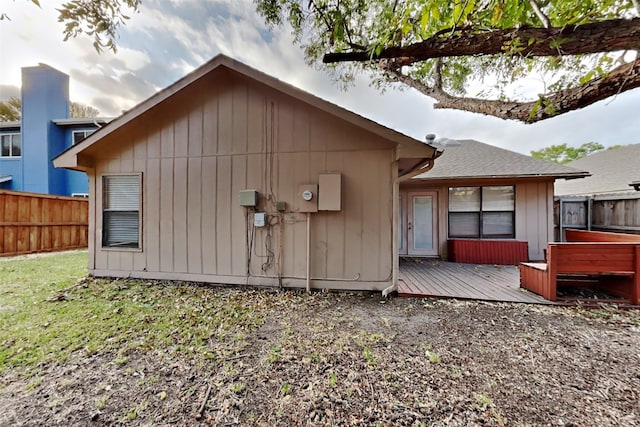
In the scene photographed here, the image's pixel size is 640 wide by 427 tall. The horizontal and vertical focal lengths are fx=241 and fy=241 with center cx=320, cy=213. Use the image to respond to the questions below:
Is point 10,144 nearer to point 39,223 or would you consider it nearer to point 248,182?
point 39,223

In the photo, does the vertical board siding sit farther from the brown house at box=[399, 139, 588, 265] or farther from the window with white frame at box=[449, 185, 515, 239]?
the window with white frame at box=[449, 185, 515, 239]

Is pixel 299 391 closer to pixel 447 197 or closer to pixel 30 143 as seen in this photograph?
pixel 447 197

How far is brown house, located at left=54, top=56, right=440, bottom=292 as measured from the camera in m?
4.08

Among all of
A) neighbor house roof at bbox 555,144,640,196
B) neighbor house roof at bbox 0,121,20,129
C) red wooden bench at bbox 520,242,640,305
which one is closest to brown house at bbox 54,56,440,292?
red wooden bench at bbox 520,242,640,305

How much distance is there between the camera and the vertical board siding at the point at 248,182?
13.5 ft

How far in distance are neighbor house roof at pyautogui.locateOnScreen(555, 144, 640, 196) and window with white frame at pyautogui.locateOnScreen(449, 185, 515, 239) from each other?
578 cm

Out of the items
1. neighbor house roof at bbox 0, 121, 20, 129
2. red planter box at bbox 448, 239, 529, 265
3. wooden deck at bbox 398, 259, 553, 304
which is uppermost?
neighbor house roof at bbox 0, 121, 20, 129

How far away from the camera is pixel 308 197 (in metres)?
4.06

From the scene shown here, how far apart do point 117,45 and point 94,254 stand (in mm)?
4029

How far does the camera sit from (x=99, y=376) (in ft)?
6.96

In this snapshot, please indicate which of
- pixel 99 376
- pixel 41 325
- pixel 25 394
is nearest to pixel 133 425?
pixel 99 376

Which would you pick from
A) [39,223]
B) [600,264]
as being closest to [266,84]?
[600,264]

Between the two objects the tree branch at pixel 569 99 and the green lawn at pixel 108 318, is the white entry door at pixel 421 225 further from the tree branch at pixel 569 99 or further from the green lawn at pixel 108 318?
the green lawn at pixel 108 318

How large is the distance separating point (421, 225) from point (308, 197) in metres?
4.37
